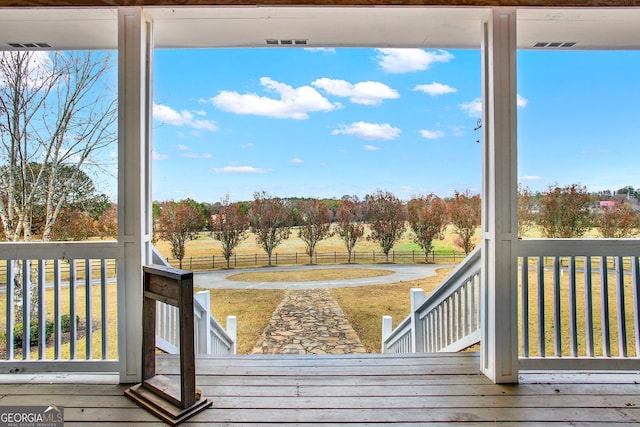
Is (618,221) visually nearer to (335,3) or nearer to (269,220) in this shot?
(335,3)

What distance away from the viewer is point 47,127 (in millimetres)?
3357

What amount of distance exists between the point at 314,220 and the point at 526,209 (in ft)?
7.08

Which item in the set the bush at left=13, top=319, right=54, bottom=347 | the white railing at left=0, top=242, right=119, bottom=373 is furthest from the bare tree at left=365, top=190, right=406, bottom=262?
the bush at left=13, top=319, right=54, bottom=347

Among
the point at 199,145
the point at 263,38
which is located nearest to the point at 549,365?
the point at 263,38

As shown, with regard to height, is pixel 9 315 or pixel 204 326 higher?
pixel 9 315

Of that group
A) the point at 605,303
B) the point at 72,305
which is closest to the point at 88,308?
the point at 72,305

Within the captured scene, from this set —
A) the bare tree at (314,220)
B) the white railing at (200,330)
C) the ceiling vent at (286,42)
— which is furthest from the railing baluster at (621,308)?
the white railing at (200,330)

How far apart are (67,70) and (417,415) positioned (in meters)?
4.74

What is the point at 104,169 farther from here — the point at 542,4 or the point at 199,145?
the point at 542,4

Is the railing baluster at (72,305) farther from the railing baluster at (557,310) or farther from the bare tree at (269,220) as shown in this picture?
the railing baluster at (557,310)

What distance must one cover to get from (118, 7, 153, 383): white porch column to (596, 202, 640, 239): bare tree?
3626mm

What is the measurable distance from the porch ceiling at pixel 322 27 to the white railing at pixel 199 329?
1674 millimetres

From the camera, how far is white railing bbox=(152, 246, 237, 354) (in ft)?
8.70

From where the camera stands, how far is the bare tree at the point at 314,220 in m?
3.72
